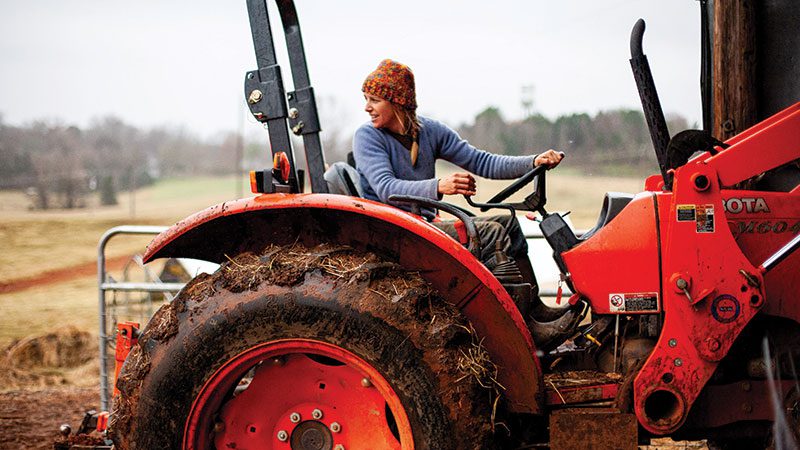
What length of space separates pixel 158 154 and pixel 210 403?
51.1 feet

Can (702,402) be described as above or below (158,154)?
below

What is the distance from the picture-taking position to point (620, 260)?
10.7ft

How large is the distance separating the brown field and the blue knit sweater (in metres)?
1.00

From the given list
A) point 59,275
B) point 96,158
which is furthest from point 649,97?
point 96,158

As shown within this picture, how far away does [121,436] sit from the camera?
10.0ft

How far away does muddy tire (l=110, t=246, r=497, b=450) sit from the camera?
2945mm

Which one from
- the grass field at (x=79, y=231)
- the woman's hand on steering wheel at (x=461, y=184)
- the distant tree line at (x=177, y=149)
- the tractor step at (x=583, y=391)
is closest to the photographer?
the tractor step at (x=583, y=391)

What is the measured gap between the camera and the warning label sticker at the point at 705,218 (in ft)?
10.3

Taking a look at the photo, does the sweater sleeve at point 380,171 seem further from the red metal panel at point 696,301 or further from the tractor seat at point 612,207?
the red metal panel at point 696,301

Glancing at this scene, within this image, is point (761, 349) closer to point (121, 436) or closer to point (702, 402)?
Result: point (702, 402)

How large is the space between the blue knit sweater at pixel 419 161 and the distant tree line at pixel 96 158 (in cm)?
1154

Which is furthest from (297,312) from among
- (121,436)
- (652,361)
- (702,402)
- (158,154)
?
(158,154)

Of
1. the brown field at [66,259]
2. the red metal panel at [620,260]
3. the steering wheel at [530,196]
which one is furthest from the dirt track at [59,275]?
the red metal panel at [620,260]

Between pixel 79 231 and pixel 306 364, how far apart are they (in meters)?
12.0
